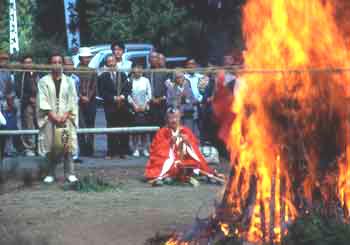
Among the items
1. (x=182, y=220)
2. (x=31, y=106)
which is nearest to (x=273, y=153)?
(x=182, y=220)

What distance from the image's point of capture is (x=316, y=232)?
7.99 meters

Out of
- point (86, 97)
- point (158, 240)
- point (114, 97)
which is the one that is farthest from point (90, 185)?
point (158, 240)

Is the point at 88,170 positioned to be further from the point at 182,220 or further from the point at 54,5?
the point at 54,5

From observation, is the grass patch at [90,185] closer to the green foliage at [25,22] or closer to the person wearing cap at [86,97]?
the person wearing cap at [86,97]

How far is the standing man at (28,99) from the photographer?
15812mm

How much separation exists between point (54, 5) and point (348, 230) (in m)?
29.4

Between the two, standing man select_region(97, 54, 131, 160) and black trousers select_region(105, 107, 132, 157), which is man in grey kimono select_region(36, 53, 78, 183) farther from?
black trousers select_region(105, 107, 132, 157)

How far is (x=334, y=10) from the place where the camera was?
8688mm

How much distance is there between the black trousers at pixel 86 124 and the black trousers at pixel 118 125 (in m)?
0.34

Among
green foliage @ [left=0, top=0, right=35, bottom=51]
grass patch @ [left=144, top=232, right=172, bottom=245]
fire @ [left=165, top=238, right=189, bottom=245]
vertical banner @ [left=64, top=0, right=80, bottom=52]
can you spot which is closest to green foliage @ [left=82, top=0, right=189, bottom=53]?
vertical banner @ [left=64, top=0, right=80, bottom=52]

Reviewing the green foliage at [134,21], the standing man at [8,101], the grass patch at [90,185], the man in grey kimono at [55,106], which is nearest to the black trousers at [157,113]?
the standing man at [8,101]

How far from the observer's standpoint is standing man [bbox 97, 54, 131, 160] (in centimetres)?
1574

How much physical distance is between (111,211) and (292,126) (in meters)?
3.35

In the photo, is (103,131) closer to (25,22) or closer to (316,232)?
(316,232)
